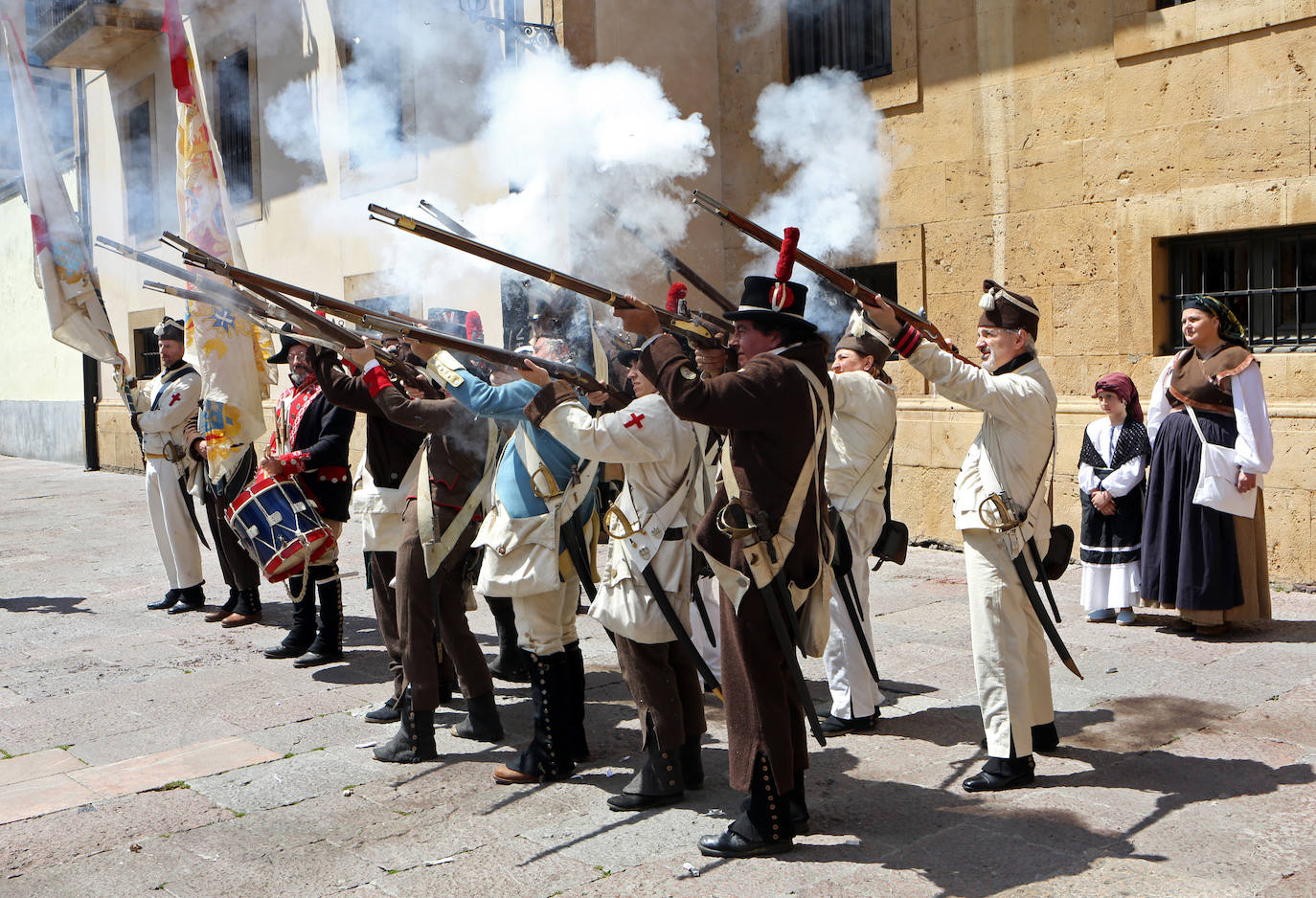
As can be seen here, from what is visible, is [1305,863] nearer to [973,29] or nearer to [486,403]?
[486,403]

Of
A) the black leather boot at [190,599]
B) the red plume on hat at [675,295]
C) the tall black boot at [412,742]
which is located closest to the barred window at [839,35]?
the red plume on hat at [675,295]

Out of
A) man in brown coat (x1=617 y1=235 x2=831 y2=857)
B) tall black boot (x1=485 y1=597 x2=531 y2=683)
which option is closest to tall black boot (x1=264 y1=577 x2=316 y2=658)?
tall black boot (x1=485 y1=597 x2=531 y2=683)

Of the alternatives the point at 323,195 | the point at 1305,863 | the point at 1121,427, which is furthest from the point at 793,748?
the point at 323,195

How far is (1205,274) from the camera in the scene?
7.94 metres

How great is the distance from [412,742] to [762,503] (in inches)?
78.4

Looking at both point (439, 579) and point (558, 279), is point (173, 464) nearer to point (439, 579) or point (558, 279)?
point (439, 579)

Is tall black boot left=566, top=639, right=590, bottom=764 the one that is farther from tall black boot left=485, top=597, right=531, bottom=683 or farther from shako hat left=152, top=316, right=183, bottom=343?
shako hat left=152, top=316, right=183, bottom=343

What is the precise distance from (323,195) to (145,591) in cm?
545

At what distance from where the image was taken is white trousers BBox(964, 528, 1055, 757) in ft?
14.2

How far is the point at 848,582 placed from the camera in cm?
495

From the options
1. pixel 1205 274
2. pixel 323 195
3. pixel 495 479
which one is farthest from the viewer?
pixel 323 195

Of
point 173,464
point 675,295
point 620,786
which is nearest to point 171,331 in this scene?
point 173,464

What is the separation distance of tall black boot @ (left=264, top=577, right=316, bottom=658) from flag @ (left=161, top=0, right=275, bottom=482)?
1.34 metres

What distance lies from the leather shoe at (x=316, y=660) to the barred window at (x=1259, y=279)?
584 centimetres
